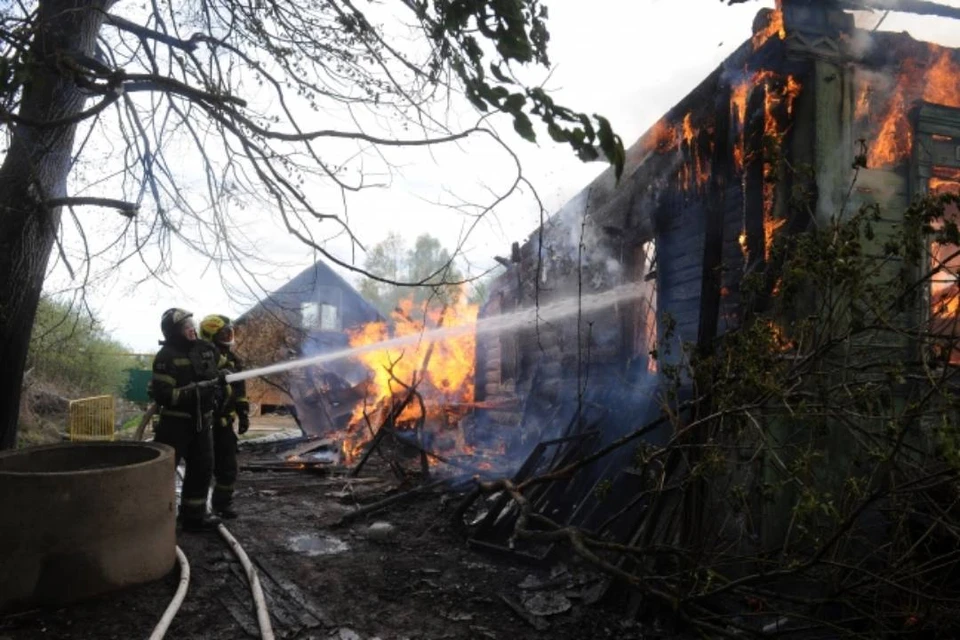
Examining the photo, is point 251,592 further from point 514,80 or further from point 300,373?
point 300,373

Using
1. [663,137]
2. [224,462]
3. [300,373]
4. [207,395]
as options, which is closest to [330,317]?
[300,373]

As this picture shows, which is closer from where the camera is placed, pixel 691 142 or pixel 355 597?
pixel 355 597

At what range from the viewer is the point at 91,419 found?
1280 centimetres

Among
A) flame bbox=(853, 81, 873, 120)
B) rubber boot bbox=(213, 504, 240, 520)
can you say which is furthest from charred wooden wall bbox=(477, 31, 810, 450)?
rubber boot bbox=(213, 504, 240, 520)

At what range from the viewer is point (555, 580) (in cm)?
520

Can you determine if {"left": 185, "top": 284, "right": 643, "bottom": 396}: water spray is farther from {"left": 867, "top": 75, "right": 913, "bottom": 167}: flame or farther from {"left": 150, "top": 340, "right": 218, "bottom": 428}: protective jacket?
{"left": 867, "top": 75, "right": 913, "bottom": 167}: flame

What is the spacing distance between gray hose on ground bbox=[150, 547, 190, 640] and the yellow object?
9.26 metres

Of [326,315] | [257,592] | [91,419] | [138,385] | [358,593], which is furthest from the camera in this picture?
[326,315]

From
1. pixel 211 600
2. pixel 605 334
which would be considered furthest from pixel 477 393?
pixel 211 600

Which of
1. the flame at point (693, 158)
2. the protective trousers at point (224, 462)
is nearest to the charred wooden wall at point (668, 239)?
the flame at point (693, 158)

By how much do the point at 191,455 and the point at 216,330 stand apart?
5.24 feet

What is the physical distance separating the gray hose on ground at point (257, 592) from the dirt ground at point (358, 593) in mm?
110

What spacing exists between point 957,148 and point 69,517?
8.46 meters

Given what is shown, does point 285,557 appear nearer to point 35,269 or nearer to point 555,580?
point 555,580
